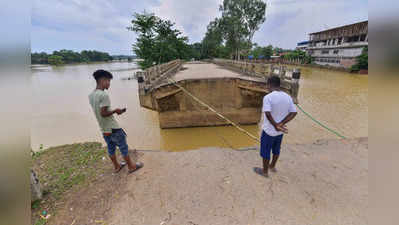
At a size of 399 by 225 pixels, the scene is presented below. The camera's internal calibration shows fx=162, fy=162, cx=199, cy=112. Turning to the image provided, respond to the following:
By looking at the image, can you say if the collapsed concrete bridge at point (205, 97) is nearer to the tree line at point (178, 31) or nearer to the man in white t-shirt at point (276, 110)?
the man in white t-shirt at point (276, 110)

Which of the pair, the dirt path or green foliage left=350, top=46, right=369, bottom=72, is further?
green foliage left=350, top=46, right=369, bottom=72

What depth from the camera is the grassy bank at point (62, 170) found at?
106 inches

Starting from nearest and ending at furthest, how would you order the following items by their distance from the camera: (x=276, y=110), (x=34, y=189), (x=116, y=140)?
(x=34, y=189) < (x=276, y=110) < (x=116, y=140)

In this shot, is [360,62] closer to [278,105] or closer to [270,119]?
[278,105]

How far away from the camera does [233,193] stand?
2.90 metres

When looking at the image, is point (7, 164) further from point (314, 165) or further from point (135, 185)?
point (314, 165)

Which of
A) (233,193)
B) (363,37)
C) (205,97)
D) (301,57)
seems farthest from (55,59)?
(363,37)

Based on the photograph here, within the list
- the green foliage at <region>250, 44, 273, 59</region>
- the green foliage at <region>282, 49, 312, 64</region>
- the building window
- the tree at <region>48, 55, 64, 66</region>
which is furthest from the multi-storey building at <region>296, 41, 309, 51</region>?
the tree at <region>48, 55, 64, 66</region>

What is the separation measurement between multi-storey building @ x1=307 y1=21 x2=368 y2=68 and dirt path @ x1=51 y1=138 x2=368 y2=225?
3155cm

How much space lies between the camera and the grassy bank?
8.85ft

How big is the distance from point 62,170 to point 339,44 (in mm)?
46133

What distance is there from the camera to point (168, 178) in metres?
3.32

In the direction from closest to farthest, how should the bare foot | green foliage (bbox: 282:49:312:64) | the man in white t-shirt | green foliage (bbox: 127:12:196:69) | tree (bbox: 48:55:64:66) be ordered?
the man in white t-shirt
the bare foot
green foliage (bbox: 127:12:196:69)
green foliage (bbox: 282:49:312:64)
tree (bbox: 48:55:64:66)

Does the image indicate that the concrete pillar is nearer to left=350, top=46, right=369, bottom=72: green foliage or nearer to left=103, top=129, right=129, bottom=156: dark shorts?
left=103, top=129, right=129, bottom=156: dark shorts
